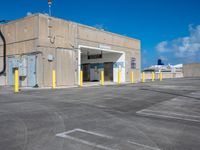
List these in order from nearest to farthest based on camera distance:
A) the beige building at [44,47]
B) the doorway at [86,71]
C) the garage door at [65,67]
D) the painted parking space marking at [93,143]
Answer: the painted parking space marking at [93,143] < the beige building at [44,47] < the garage door at [65,67] < the doorway at [86,71]

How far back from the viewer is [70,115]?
6.73m

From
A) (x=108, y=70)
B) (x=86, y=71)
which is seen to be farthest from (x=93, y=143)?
(x=86, y=71)

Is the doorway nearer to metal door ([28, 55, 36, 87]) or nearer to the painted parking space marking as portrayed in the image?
metal door ([28, 55, 36, 87])

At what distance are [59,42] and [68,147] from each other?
16247mm

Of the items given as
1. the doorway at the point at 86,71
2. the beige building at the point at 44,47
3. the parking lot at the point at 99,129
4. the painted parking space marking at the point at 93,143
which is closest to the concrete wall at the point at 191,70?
the doorway at the point at 86,71

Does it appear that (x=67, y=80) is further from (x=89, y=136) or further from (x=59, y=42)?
(x=89, y=136)

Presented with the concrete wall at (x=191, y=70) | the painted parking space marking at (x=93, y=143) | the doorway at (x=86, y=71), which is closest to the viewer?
the painted parking space marking at (x=93, y=143)

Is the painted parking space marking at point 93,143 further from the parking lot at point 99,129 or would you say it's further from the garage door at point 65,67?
the garage door at point 65,67

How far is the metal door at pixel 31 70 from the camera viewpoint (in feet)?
58.6

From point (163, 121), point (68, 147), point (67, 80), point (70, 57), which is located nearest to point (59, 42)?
point (70, 57)

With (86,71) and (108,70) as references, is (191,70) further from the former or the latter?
(86,71)

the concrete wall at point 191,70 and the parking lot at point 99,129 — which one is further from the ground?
the concrete wall at point 191,70

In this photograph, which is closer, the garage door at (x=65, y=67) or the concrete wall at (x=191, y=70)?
the garage door at (x=65, y=67)

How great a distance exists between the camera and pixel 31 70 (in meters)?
18.1
